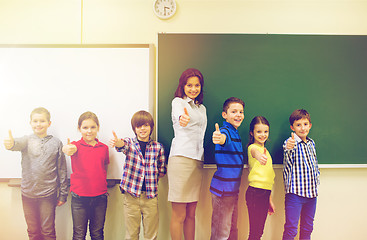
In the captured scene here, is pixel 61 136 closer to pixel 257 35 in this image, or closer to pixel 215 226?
pixel 215 226

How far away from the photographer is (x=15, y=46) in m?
2.04

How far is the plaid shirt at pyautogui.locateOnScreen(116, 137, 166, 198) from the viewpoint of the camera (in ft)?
5.68

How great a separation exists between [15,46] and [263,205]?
2.79 m

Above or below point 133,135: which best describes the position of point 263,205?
below

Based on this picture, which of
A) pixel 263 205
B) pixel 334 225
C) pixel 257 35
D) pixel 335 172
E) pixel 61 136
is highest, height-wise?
pixel 257 35

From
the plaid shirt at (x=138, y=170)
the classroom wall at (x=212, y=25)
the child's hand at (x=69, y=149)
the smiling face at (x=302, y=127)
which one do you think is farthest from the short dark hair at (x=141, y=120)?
the smiling face at (x=302, y=127)

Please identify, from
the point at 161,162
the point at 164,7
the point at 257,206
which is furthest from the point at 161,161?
the point at 164,7

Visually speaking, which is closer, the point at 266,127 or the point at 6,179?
the point at 266,127

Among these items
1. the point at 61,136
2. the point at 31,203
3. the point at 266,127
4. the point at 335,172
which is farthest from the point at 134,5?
the point at 335,172

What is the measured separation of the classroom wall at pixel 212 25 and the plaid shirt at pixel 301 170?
263 mm

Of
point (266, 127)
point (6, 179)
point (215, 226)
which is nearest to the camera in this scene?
point (215, 226)

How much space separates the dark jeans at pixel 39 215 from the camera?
1.80 meters

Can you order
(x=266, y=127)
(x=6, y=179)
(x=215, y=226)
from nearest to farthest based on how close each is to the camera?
(x=215, y=226) < (x=266, y=127) < (x=6, y=179)

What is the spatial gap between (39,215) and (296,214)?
7.64 ft
